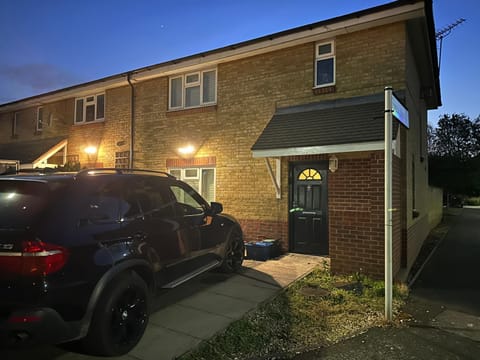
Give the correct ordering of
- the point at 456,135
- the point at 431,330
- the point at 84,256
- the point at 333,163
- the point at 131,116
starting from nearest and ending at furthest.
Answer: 1. the point at 84,256
2. the point at 431,330
3. the point at 333,163
4. the point at 131,116
5. the point at 456,135

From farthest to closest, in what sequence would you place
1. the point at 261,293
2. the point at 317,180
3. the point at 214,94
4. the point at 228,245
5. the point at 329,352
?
the point at 214,94
the point at 317,180
the point at 228,245
the point at 261,293
the point at 329,352

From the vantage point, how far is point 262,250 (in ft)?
23.4

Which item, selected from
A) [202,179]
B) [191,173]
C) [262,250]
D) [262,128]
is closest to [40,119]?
[191,173]

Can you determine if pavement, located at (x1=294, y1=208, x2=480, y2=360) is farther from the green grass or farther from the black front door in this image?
the black front door

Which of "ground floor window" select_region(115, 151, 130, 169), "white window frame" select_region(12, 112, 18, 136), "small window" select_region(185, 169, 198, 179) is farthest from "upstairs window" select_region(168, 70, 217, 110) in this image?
"white window frame" select_region(12, 112, 18, 136)

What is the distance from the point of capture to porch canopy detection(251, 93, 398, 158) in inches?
224

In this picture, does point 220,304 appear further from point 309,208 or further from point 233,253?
point 309,208

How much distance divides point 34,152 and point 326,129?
10844 mm

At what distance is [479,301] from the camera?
5.27 m

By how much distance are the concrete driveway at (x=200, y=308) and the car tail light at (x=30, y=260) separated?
1104mm

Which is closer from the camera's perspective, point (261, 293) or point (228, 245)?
point (261, 293)

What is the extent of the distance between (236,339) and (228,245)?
208 centimetres

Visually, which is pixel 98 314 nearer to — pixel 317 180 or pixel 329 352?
pixel 329 352

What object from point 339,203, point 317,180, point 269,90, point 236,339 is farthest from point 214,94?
point 236,339
